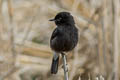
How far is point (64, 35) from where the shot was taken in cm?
485

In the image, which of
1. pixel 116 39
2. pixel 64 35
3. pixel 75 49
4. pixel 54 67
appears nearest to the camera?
pixel 64 35

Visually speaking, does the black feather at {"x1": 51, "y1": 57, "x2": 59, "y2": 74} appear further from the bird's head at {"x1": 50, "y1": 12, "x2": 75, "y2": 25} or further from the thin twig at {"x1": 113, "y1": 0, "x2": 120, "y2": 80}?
the thin twig at {"x1": 113, "y1": 0, "x2": 120, "y2": 80}

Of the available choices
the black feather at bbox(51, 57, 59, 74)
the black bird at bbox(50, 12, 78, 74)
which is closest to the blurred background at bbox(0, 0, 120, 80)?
the black feather at bbox(51, 57, 59, 74)

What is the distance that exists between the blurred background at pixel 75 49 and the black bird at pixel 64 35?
2.96 feet

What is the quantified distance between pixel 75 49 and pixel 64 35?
1.51m

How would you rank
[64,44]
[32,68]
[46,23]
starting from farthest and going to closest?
1. [46,23]
2. [32,68]
3. [64,44]

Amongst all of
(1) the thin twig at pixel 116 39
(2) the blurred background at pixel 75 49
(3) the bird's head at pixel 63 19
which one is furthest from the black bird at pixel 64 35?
(1) the thin twig at pixel 116 39

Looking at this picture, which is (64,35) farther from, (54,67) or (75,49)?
(75,49)

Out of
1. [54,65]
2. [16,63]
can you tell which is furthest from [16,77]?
[54,65]

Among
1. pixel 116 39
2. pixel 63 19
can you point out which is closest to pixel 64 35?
pixel 63 19

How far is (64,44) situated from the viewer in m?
4.84

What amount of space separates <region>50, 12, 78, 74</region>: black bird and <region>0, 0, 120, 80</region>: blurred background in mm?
903

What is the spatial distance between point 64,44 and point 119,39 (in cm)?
149

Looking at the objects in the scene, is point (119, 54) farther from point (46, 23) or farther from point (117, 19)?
point (46, 23)
